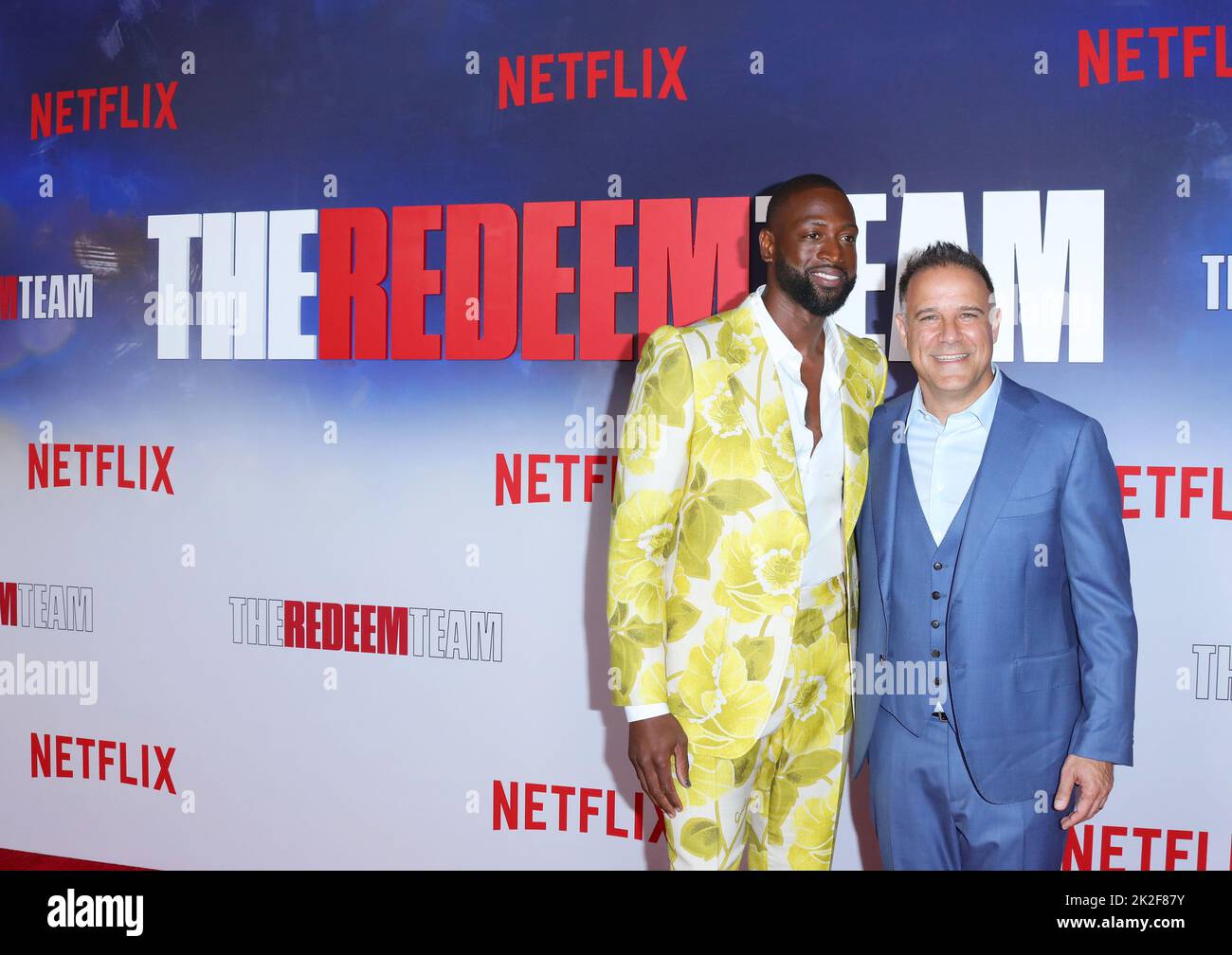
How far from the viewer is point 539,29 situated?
307 centimetres

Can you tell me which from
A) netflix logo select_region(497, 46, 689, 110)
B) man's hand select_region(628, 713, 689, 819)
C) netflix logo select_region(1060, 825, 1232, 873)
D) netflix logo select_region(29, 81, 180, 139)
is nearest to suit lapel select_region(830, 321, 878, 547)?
man's hand select_region(628, 713, 689, 819)

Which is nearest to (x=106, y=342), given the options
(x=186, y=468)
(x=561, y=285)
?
(x=186, y=468)

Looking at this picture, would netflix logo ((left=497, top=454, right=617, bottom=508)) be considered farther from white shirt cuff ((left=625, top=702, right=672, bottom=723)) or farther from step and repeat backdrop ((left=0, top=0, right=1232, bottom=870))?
white shirt cuff ((left=625, top=702, right=672, bottom=723))

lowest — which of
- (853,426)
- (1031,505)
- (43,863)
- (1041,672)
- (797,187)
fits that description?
(43,863)

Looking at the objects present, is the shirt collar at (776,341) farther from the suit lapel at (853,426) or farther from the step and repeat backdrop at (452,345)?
the step and repeat backdrop at (452,345)

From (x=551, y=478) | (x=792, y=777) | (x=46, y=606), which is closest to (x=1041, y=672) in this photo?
(x=792, y=777)

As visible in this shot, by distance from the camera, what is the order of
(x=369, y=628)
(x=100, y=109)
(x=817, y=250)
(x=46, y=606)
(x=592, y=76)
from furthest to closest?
(x=46, y=606) → (x=100, y=109) → (x=369, y=628) → (x=592, y=76) → (x=817, y=250)

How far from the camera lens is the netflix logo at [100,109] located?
341 centimetres

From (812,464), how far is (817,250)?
1.42 ft

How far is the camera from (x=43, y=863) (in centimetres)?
356

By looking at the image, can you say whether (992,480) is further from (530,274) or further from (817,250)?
(530,274)

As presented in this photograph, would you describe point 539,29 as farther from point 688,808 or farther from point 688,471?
point 688,808

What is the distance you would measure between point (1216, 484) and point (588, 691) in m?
1.74

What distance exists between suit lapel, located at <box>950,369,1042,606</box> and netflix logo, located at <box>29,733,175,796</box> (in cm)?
265
